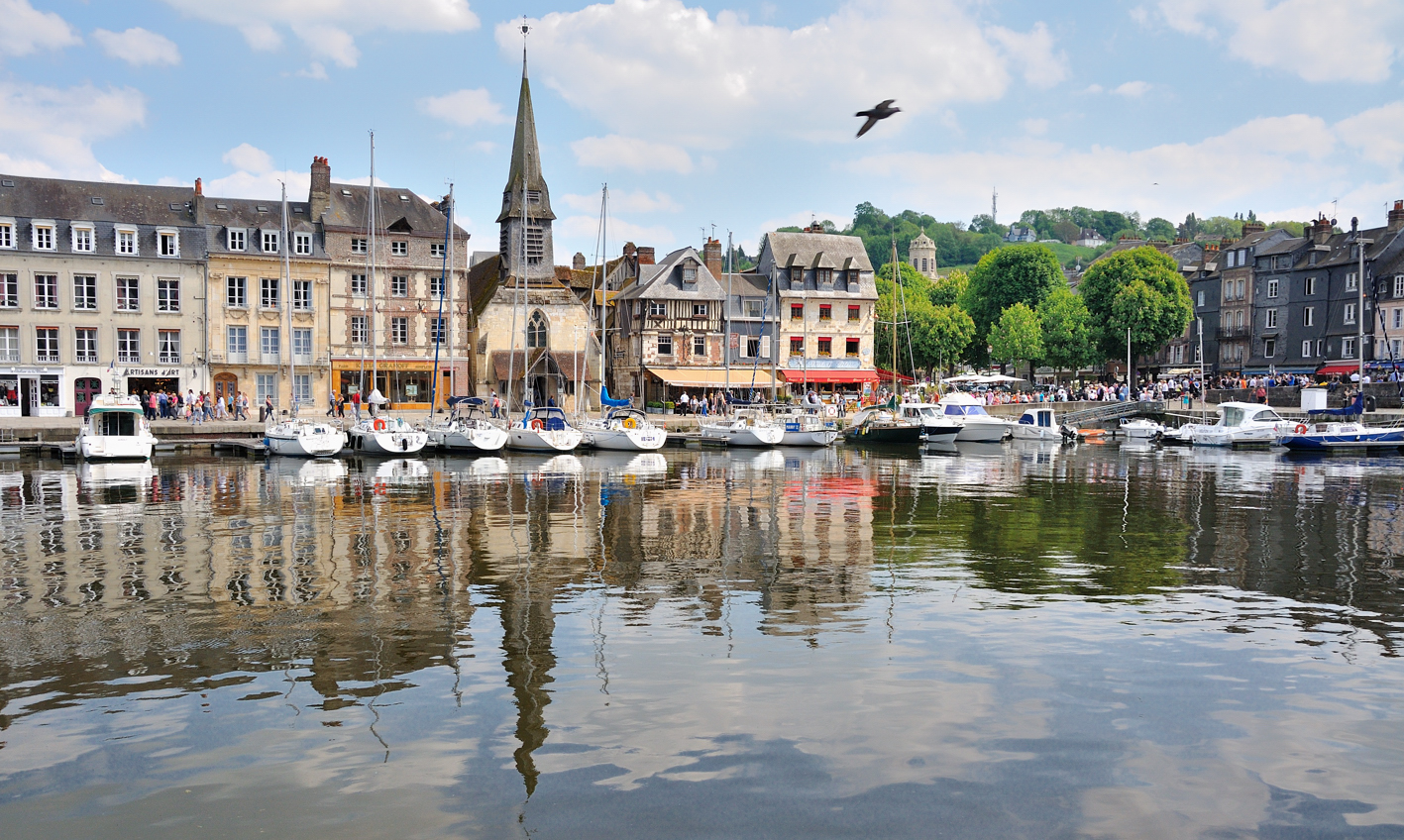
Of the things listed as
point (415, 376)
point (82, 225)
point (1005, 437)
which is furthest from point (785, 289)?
point (82, 225)

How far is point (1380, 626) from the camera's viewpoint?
514 inches

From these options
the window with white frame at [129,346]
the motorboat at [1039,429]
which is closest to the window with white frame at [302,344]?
the window with white frame at [129,346]

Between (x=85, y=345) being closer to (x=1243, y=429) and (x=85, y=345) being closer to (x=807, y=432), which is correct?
(x=807, y=432)

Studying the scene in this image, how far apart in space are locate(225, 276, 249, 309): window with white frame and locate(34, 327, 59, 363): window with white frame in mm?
7629

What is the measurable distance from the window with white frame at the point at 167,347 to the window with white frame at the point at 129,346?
823 millimetres

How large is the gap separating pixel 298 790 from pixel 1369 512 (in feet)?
82.8

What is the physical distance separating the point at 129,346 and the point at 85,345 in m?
1.84

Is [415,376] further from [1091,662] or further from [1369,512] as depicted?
[1091,662]

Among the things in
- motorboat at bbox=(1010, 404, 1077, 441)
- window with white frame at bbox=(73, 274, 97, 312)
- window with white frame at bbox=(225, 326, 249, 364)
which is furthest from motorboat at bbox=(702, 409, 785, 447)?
window with white frame at bbox=(73, 274, 97, 312)

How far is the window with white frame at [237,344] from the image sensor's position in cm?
5403

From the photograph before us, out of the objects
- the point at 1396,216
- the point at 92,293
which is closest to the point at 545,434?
the point at 92,293

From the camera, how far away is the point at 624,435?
1801 inches

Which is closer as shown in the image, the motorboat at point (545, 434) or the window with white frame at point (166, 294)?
the motorboat at point (545, 434)

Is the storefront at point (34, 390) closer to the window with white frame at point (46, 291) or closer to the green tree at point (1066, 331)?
the window with white frame at point (46, 291)
